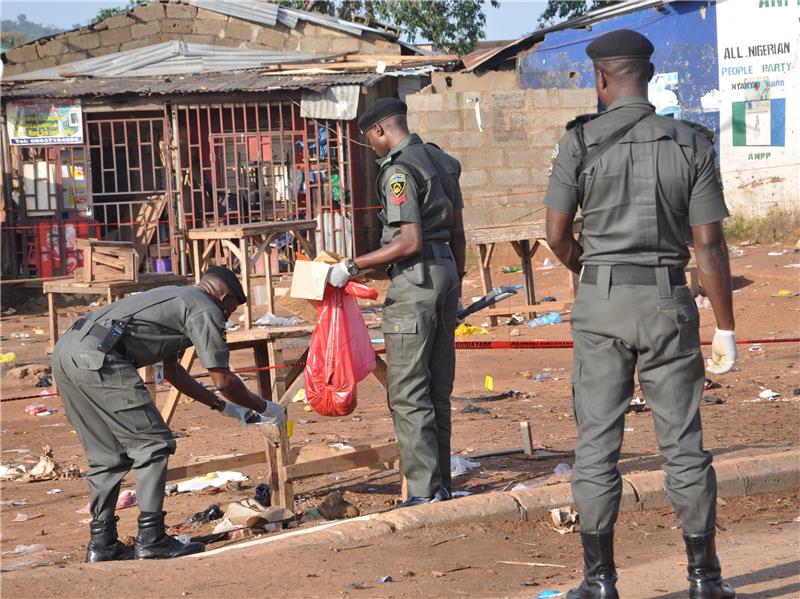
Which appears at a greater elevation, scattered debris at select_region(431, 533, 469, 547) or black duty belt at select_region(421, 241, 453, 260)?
black duty belt at select_region(421, 241, 453, 260)

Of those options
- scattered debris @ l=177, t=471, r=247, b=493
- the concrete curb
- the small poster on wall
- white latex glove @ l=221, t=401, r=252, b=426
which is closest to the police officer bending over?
white latex glove @ l=221, t=401, r=252, b=426

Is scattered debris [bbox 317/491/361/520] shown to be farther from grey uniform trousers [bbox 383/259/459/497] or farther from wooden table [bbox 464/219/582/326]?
wooden table [bbox 464/219/582/326]

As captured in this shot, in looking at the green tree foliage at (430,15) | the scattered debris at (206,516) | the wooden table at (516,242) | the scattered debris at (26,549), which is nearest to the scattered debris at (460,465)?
the scattered debris at (206,516)

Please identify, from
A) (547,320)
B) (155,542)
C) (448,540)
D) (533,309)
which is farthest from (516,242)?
(155,542)

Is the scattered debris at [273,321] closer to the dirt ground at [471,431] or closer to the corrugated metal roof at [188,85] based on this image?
the dirt ground at [471,431]

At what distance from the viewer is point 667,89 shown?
17.2 m

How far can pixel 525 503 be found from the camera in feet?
16.8

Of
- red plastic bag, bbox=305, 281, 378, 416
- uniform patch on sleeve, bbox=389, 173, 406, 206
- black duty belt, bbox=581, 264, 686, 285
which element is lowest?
red plastic bag, bbox=305, 281, 378, 416

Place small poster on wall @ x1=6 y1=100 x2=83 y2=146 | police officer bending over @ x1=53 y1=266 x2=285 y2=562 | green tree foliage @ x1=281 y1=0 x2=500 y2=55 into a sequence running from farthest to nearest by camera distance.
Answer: green tree foliage @ x1=281 y1=0 x2=500 y2=55 → small poster on wall @ x1=6 y1=100 x2=83 y2=146 → police officer bending over @ x1=53 y1=266 x2=285 y2=562

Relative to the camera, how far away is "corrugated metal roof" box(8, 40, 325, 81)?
18.4 metres

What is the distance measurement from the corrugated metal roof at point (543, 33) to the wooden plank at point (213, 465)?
12.3 metres

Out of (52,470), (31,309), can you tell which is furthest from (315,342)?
(31,309)

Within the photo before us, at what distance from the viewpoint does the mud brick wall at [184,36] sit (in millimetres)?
18734

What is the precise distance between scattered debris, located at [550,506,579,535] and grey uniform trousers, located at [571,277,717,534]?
128 centimetres
